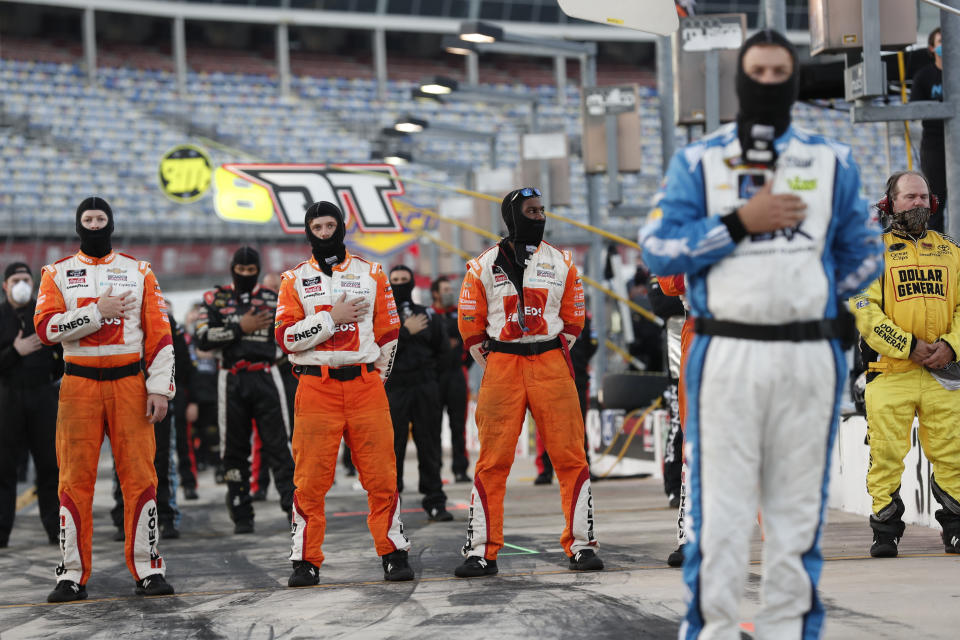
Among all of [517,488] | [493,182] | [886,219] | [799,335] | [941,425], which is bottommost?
[517,488]

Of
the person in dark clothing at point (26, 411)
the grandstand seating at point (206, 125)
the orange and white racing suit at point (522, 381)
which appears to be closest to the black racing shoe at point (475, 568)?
the orange and white racing suit at point (522, 381)

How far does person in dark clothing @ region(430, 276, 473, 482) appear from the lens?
13.3 m

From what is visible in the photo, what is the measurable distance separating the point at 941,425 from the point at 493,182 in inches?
623

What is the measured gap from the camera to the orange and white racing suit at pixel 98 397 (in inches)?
266

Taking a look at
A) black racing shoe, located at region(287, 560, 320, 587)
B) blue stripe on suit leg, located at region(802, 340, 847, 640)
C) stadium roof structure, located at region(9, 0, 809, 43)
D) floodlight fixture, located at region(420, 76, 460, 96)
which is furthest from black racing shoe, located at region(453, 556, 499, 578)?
stadium roof structure, located at region(9, 0, 809, 43)

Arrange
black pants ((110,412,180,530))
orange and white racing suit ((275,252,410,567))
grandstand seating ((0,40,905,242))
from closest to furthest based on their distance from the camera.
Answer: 1. orange and white racing suit ((275,252,410,567))
2. black pants ((110,412,180,530))
3. grandstand seating ((0,40,905,242))

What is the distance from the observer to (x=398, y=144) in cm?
4231

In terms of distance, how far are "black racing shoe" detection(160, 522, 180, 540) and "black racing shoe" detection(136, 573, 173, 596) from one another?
309cm

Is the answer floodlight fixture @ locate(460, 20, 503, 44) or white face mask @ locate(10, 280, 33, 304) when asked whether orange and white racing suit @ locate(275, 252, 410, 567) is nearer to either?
white face mask @ locate(10, 280, 33, 304)

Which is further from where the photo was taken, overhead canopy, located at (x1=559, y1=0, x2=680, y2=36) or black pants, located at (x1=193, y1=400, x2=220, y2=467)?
black pants, located at (x1=193, y1=400, x2=220, y2=467)

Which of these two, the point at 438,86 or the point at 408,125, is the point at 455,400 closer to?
the point at 438,86

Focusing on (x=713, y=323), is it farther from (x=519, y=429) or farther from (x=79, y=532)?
(x=79, y=532)

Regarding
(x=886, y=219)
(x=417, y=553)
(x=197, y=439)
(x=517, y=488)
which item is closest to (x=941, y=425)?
(x=886, y=219)

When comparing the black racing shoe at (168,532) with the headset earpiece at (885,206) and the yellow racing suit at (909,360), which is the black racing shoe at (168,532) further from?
the headset earpiece at (885,206)
